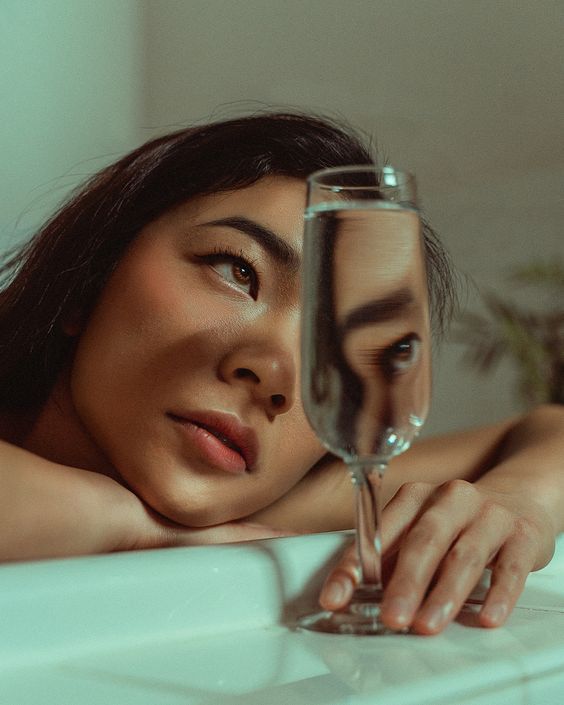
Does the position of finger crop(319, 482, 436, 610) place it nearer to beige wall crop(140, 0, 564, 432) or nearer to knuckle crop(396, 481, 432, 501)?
knuckle crop(396, 481, 432, 501)

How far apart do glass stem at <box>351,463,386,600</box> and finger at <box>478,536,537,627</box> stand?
7 cm

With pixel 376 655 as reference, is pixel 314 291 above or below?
above

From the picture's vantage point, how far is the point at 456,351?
20.1 feet

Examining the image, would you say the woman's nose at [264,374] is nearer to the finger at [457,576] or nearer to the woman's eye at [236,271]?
the woman's eye at [236,271]

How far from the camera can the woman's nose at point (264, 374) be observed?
0.89m

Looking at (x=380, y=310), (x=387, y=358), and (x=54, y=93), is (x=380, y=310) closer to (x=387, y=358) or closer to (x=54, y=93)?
(x=387, y=358)

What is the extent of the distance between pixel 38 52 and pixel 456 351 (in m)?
3.56

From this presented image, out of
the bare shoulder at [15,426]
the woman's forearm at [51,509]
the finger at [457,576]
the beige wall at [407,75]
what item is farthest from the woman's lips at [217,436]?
the beige wall at [407,75]

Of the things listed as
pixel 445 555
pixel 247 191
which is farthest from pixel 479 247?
pixel 445 555

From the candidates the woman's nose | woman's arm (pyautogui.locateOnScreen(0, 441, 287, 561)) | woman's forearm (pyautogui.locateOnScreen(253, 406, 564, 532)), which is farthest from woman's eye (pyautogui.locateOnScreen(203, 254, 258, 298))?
woman's forearm (pyautogui.locateOnScreen(253, 406, 564, 532))

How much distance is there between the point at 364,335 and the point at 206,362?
1.40 feet

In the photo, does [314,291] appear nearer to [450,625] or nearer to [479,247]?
[450,625]

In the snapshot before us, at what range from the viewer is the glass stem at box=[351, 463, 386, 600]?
1.87 ft

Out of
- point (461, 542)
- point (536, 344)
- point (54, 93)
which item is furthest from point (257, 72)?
point (461, 542)
